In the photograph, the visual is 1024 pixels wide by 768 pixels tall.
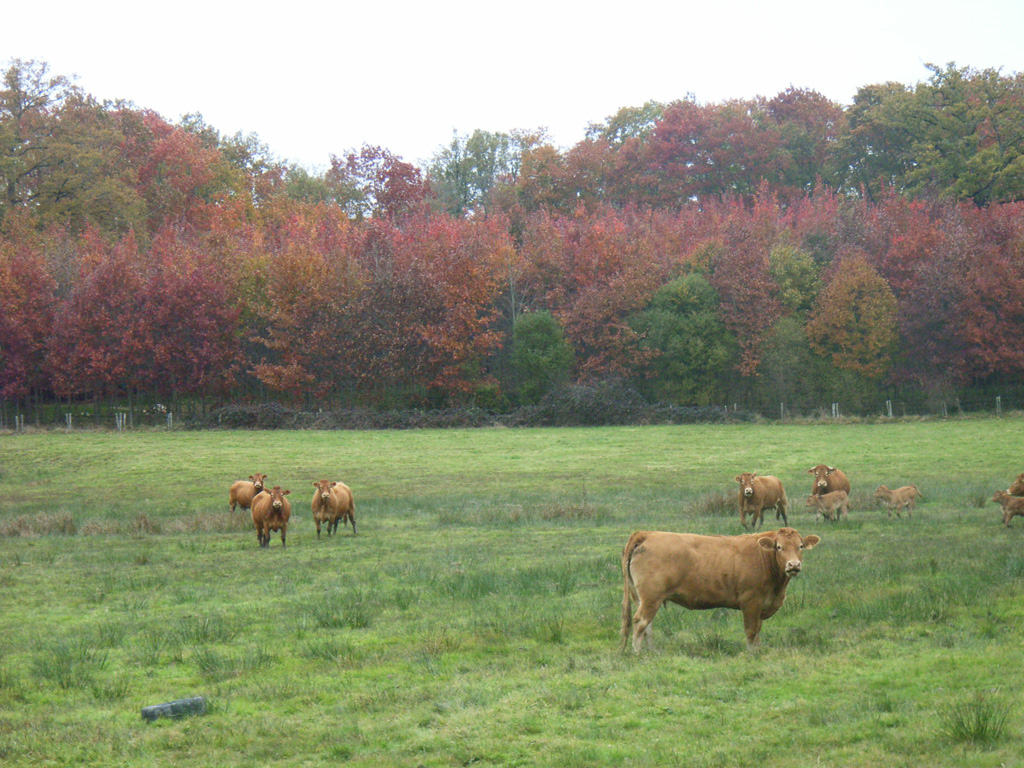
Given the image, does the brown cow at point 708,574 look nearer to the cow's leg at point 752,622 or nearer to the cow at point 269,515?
the cow's leg at point 752,622

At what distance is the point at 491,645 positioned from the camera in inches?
450

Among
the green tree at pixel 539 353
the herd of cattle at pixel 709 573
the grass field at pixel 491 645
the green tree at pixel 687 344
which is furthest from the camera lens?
the green tree at pixel 539 353

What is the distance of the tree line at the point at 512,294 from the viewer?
6025cm

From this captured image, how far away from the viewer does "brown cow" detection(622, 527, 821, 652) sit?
10953mm

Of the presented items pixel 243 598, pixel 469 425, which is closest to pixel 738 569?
pixel 243 598

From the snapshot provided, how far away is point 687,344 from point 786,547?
5105cm

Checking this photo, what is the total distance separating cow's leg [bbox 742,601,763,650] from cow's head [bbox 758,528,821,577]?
1.78ft

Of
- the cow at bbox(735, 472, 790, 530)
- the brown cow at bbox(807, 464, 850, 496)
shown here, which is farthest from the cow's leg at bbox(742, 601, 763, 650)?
the brown cow at bbox(807, 464, 850, 496)

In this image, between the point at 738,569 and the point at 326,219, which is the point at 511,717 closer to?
the point at 738,569

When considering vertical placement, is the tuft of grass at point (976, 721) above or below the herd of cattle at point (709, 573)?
below

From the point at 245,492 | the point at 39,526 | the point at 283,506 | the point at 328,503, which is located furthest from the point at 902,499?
the point at 39,526

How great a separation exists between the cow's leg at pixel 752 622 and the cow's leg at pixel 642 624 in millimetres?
1074

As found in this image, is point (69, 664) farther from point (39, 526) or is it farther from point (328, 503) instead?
point (39, 526)

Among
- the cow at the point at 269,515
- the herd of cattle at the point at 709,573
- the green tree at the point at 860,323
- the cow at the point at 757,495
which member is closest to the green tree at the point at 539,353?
the green tree at the point at 860,323
